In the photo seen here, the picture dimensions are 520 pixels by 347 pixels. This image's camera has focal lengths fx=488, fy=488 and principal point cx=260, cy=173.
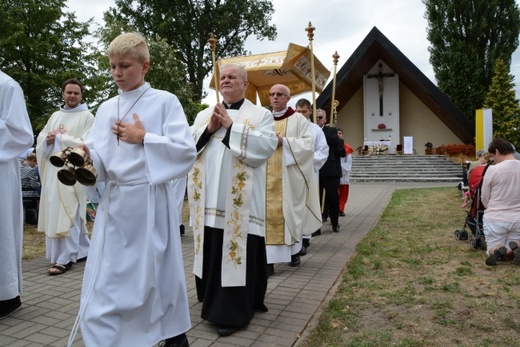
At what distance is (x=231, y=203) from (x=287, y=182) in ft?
6.00

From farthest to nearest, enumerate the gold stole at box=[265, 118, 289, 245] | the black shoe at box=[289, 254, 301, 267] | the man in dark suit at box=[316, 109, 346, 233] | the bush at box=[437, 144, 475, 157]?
the bush at box=[437, 144, 475, 157], the man in dark suit at box=[316, 109, 346, 233], the black shoe at box=[289, 254, 301, 267], the gold stole at box=[265, 118, 289, 245]

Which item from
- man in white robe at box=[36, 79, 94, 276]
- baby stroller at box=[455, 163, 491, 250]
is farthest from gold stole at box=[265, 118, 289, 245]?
baby stroller at box=[455, 163, 491, 250]

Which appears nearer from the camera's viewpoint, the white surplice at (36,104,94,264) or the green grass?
the green grass

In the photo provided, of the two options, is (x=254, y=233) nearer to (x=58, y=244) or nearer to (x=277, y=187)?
(x=277, y=187)

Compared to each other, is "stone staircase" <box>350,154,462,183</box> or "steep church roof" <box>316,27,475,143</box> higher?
"steep church roof" <box>316,27,475,143</box>

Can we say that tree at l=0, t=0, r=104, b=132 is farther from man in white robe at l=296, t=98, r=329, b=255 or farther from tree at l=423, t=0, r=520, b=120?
tree at l=423, t=0, r=520, b=120

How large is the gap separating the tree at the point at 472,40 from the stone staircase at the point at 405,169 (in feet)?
36.7

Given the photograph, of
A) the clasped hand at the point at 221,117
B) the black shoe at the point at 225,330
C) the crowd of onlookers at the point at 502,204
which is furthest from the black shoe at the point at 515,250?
the clasped hand at the point at 221,117

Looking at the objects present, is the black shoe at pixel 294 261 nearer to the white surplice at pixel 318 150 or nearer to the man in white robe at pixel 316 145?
the man in white robe at pixel 316 145

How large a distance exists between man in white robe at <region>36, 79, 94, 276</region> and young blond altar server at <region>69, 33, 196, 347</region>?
3001mm

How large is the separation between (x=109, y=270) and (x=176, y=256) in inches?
16.0

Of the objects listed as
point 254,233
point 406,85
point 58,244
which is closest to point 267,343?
point 254,233

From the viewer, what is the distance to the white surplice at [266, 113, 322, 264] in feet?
17.8

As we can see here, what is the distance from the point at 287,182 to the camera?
5520 mm
